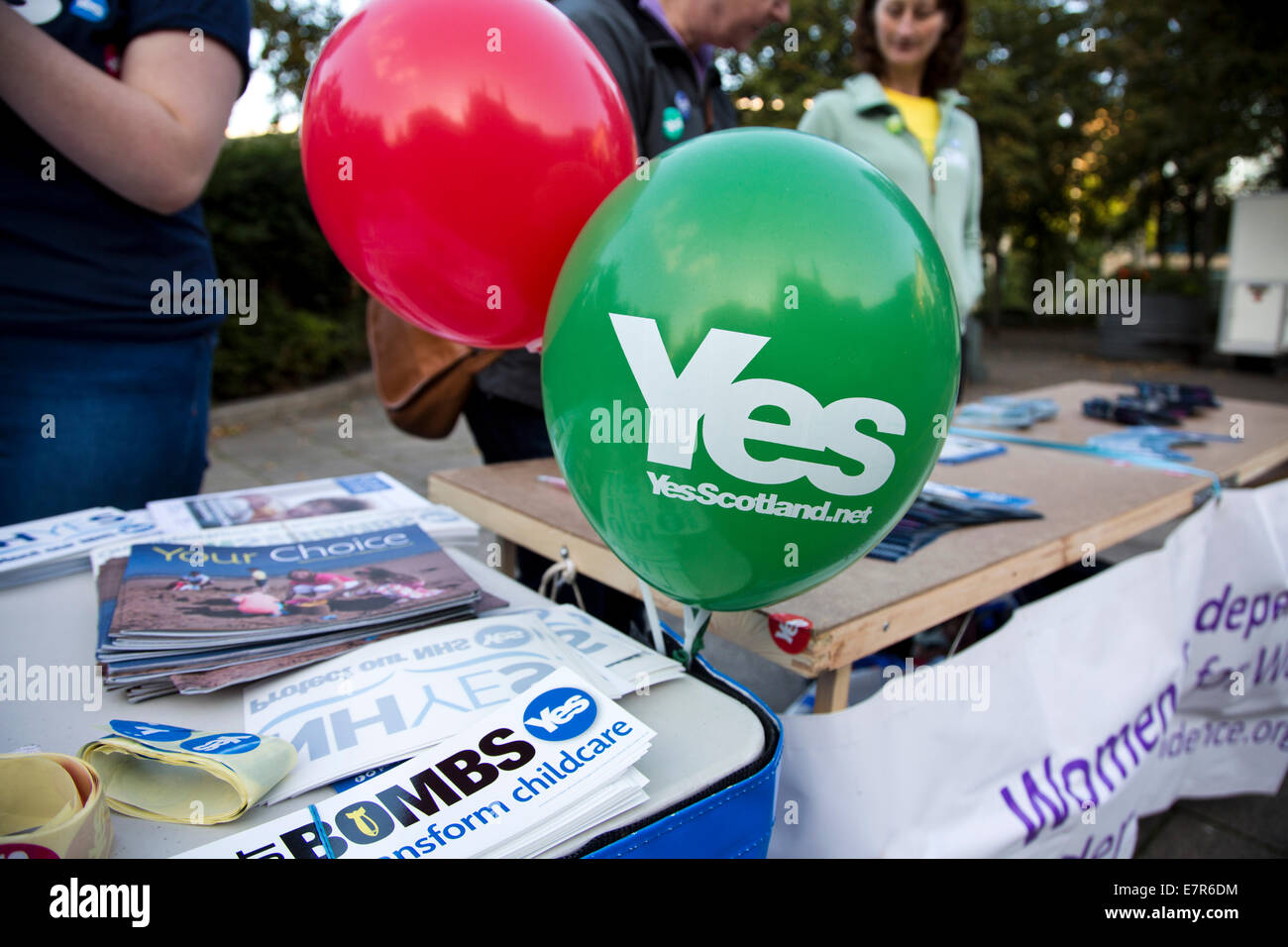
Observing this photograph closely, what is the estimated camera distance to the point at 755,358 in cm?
72

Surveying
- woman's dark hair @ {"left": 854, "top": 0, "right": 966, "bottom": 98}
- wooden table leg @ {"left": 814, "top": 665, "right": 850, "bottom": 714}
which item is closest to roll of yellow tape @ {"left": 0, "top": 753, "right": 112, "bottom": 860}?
wooden table leg @ {"left": 814, "top": 665, "right": 850, "bottom": 714}

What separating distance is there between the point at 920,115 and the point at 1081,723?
2.02 meters

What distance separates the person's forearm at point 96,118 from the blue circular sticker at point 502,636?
0.84m

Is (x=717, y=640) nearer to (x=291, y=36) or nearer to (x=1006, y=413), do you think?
(x=1006, y=413)

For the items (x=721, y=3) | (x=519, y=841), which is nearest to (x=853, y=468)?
(x=519, y=841)

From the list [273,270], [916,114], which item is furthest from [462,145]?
[273,270]

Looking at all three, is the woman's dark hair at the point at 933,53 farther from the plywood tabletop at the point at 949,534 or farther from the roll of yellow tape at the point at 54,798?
the roll of yellow tape at the point at 54,798

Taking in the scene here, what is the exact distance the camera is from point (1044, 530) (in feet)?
4.61

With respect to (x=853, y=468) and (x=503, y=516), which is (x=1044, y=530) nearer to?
(x=853, y=468)

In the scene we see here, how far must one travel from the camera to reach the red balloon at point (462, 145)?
2.90ft

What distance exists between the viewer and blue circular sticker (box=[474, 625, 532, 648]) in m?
0.98

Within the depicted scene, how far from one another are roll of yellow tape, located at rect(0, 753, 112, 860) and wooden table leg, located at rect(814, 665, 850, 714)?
2.56 feet
